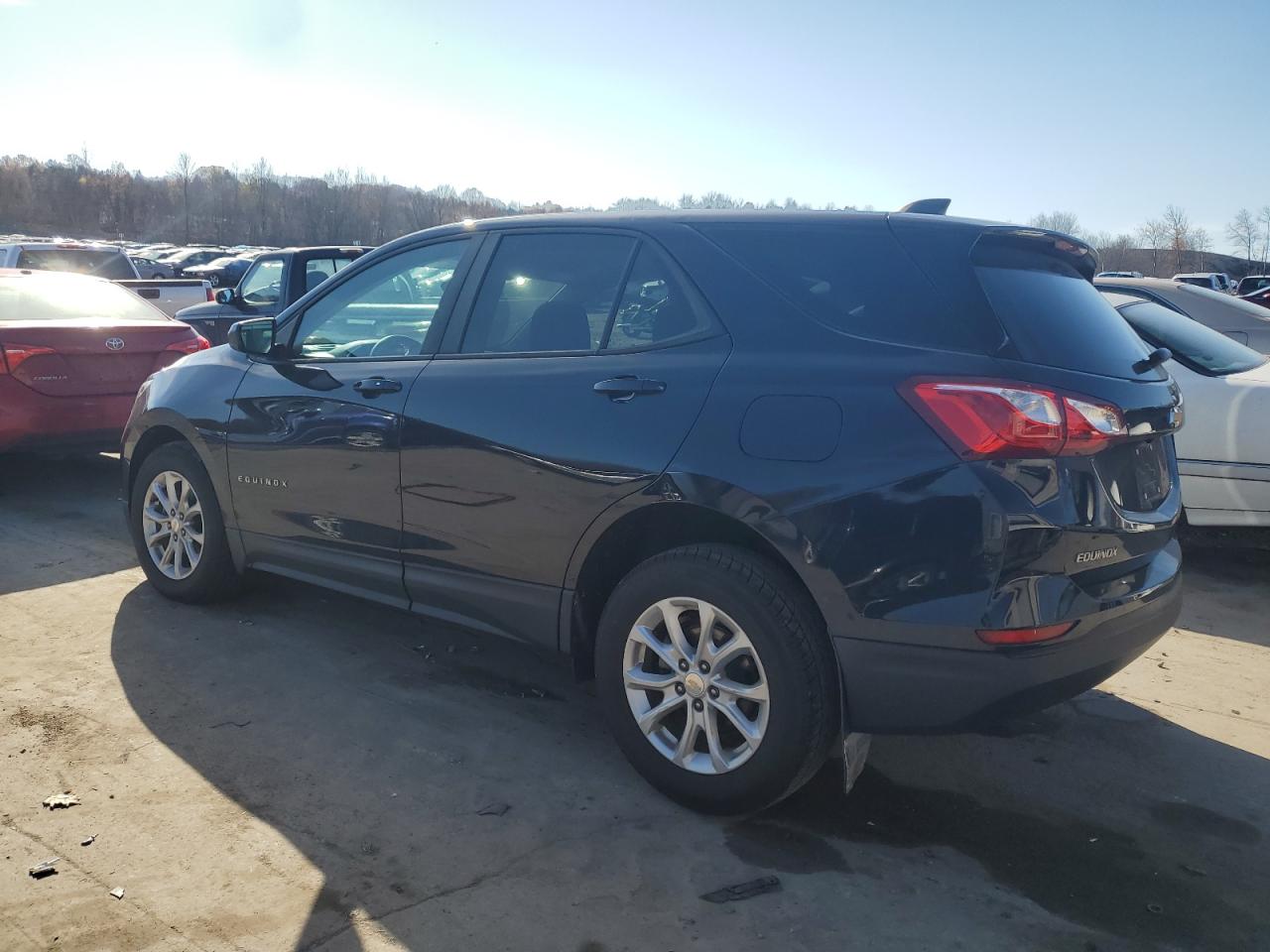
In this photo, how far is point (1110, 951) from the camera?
2.66m

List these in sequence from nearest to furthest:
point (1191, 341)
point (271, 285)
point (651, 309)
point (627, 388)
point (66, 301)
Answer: point (627, 388) < point (651, 309) < point (1191, 341) < point (66, 301) < point (271, 285)

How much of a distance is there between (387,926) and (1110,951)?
6.04 feet

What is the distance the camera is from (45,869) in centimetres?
294

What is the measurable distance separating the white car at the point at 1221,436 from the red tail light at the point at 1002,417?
3280 mm

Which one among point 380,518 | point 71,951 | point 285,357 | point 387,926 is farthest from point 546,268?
point 71,951

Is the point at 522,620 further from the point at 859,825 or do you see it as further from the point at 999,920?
the point at 999,920

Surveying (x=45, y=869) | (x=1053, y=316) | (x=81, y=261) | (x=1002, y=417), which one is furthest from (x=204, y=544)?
(x=81, y=261)

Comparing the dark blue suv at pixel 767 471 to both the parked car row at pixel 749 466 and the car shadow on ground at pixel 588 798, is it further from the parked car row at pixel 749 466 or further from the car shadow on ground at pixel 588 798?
the car shadow on ground at pixel 588 798

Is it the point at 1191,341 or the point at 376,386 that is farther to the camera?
the point at 1191,341

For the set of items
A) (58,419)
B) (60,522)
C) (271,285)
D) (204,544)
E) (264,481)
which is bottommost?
(60,522)

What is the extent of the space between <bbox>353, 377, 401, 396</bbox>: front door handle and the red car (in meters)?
3.89

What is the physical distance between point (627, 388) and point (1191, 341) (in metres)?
4.34

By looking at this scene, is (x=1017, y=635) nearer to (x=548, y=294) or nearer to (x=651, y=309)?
(x=651, y=309)

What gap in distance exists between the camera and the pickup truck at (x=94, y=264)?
1362 cm
